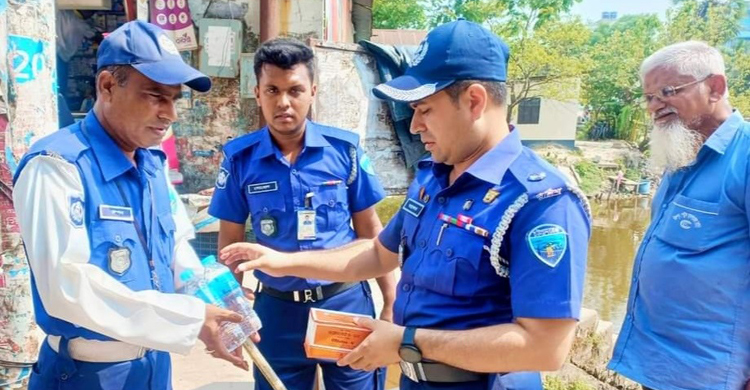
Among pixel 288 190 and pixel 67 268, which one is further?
pixel 288 190

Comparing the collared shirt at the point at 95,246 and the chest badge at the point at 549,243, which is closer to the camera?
the chest badge at the point at 549,243

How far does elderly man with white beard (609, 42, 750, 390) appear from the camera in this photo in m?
1.89

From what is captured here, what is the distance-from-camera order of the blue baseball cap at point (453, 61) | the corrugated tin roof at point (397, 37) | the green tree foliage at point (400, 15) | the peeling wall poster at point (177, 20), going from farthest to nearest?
the green tree foliage at point (400, 15) < the corrugated tin roof at point (397, 37) < the peeling wall poster at point (177, 20) < the blue baseball cap at point (453, 61)

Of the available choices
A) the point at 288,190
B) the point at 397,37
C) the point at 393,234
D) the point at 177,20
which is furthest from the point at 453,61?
the point at 397,37

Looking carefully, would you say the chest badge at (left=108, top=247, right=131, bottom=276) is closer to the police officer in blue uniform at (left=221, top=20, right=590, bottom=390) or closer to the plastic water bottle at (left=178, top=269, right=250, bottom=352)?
the plastic water bottle at (left=178, top=269, right=250, bottom=352)

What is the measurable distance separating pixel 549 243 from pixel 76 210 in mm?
1267

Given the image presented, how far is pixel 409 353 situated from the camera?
140 cm

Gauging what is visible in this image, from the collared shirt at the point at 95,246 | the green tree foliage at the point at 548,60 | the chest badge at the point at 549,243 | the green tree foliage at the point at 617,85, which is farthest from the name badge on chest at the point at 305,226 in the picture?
Result: the green tree foliage at the point at 617,85

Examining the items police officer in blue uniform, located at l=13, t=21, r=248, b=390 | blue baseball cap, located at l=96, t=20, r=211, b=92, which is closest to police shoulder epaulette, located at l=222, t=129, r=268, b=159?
police officer in blue uniform, located at l=13, t=21, r=248, b=390

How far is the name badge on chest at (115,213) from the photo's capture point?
5.25ft

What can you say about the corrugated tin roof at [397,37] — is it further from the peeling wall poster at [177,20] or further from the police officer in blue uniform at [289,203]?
the police officer in blue uniform at [289,203]

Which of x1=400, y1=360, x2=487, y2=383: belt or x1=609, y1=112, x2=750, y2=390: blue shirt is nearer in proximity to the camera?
x1=400, y1=360, x2=487, y2=383: belt

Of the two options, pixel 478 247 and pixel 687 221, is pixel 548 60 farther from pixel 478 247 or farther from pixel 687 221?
pixel 478 247

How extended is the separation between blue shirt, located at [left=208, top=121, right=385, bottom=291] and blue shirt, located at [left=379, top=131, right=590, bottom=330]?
0.83 m
